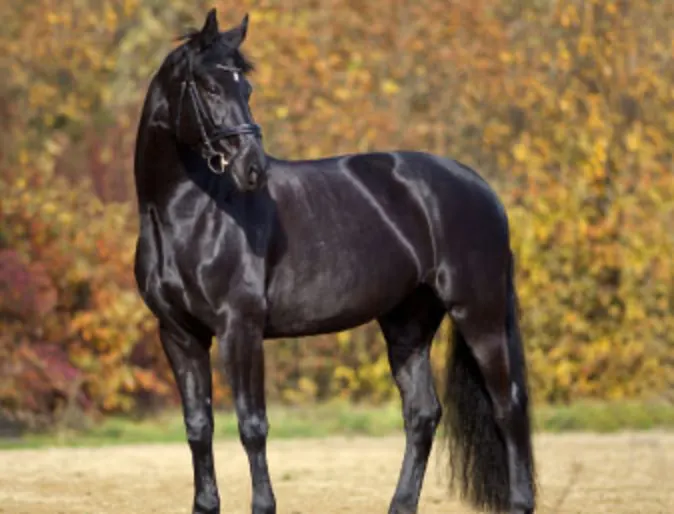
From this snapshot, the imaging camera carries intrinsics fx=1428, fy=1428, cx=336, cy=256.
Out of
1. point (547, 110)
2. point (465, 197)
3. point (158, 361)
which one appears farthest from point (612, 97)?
point (465, 197)

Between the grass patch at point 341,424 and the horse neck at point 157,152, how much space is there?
5359 millimetres

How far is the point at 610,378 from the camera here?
1248 centimetres

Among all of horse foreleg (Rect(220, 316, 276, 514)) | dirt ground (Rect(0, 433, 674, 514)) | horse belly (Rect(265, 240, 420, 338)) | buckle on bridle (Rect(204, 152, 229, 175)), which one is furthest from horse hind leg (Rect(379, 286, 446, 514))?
buckle on bridle (Rect(204, 152, 229, 175))

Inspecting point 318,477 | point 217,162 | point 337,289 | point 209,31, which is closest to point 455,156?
point 318,477

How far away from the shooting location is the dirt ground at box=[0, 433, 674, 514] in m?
7.81

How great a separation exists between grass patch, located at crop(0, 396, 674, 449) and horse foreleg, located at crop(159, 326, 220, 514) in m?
5.00

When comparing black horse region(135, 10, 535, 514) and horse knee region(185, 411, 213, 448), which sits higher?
black horse region(135, 10, 535, 514)

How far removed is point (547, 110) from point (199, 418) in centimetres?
704

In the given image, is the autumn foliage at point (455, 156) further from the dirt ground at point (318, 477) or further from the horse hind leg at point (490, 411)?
the horse hind leg at point (490, 411)

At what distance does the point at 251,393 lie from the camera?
604 centimetres

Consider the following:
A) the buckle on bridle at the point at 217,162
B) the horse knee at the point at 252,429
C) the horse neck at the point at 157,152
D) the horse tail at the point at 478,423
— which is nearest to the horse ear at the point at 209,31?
the horse neck at the point at 157,152

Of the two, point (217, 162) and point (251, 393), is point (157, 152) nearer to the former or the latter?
point (217, 162)

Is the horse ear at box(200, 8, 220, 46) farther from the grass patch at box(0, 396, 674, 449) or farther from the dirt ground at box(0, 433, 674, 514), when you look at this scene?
the grass patch at box(0, 396, 674, 449)

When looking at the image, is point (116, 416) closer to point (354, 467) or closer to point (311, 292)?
point (354, 467)
